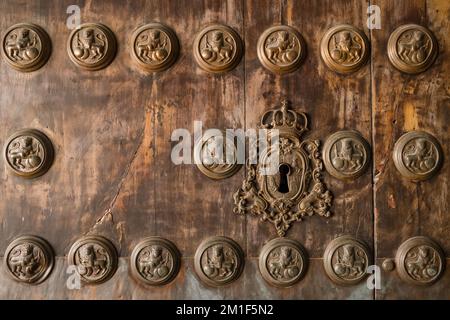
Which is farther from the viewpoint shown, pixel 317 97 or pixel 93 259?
pixel 317 97

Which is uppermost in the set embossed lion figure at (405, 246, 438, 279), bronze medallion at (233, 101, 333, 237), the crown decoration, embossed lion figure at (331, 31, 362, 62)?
embossed lion figure at (331, 31, 362, 62)

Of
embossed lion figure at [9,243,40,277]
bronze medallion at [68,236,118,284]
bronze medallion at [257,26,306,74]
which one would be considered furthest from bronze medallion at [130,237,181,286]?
bronze medallion at [257,26,306,74]

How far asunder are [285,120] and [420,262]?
139 centimetres

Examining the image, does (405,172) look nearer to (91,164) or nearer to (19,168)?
(91,164)

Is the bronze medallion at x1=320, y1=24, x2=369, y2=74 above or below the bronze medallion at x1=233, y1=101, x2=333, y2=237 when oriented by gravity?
above

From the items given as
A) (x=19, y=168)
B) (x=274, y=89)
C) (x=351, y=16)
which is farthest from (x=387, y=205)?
(x=19, y=168)

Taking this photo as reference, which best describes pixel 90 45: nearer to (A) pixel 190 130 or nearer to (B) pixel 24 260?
(A) pixel 190 130

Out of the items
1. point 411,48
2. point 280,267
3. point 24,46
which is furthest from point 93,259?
point 411,48

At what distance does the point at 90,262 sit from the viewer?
140 inches

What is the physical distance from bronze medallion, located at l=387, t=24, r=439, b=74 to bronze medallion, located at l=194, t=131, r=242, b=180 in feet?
4.37

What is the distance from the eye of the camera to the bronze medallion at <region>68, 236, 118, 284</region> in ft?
11.7

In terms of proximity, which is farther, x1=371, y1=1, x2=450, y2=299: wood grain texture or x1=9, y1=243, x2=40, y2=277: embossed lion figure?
x1=371, y1=1, x2=450, y2=299: wood grain texture

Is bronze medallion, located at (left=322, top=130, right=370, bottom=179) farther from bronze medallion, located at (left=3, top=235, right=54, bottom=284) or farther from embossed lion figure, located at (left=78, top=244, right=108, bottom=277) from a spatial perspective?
bronze medallion, located at (left=3, top=235, right=54, bottom=284)

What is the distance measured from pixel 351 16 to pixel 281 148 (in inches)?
43.1
